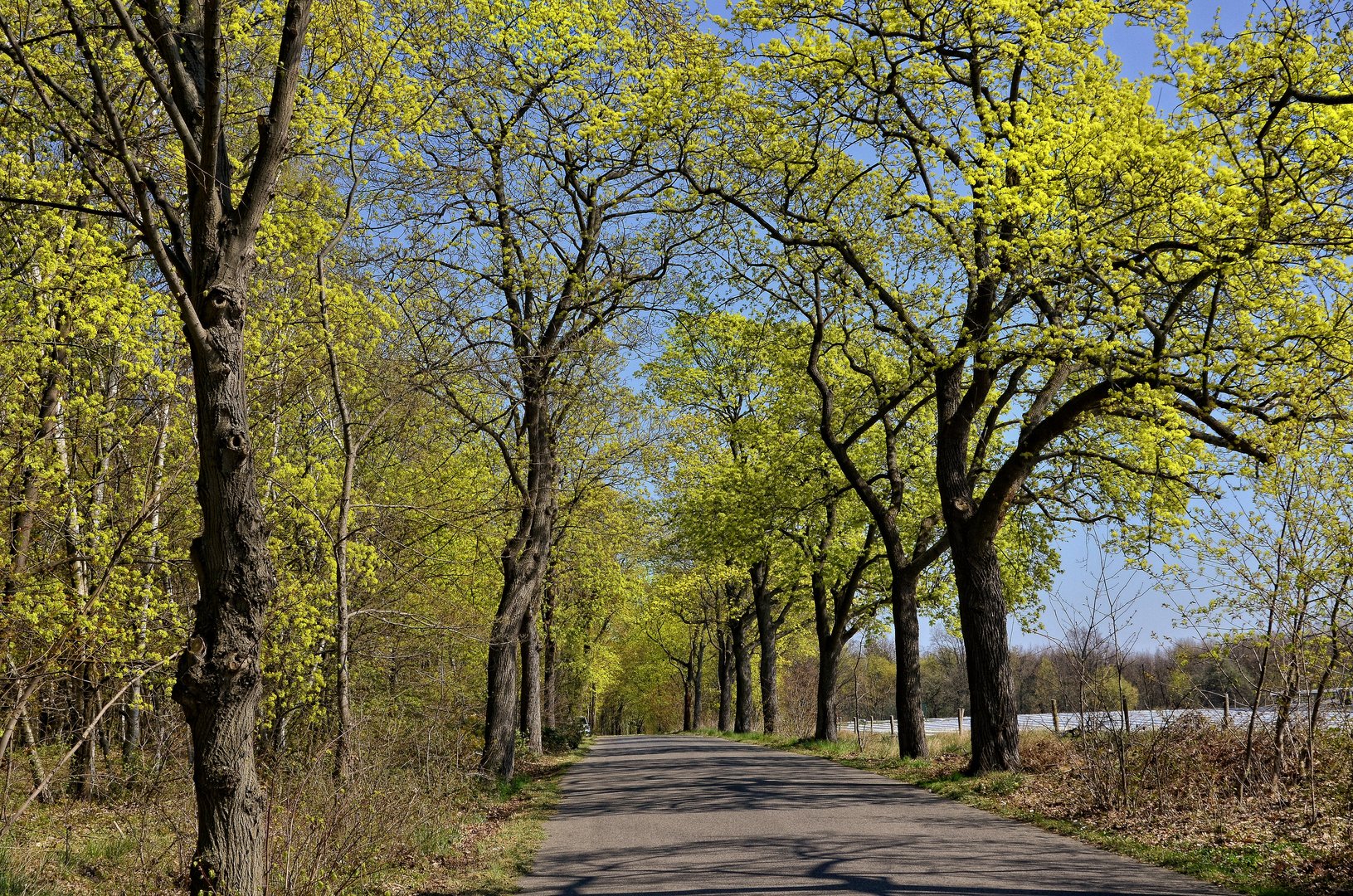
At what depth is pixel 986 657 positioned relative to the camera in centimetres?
1379

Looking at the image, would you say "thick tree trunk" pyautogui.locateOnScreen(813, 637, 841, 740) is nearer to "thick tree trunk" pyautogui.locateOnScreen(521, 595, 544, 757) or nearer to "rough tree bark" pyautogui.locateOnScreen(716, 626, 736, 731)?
"thick tree trunk" pyautogui.locateOnScreen(521, 595, 544, 757)

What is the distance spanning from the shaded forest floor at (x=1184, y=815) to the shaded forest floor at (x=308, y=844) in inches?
215

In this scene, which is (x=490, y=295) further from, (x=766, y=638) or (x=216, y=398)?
(x=766, y=638)

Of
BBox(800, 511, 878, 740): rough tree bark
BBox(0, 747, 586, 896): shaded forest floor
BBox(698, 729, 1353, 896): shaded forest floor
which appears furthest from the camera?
BBox(800, 511, 878, 740): rough tree bark

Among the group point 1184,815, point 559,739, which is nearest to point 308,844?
point 1184,815

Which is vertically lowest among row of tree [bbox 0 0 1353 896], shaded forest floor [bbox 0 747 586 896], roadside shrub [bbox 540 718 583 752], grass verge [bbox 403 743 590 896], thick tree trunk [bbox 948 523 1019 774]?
Answer: roadside shrub [bbox 540 718 583 752]

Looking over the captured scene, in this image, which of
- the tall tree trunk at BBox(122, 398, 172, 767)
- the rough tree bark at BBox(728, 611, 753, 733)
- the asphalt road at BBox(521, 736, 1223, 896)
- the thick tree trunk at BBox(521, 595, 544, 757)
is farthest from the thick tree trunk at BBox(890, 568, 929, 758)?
the rough tree bark at BBox(728, 611, 753, 733)

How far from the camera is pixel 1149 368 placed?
35.0 ft

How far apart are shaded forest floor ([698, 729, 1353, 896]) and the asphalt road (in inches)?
15.3

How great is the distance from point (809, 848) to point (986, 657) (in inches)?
227

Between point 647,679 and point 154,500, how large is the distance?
54.1 metres

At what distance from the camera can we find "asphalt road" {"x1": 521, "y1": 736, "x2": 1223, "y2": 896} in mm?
7395

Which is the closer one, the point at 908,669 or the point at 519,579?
the point at 519,579

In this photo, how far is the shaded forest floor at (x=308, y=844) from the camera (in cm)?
676
